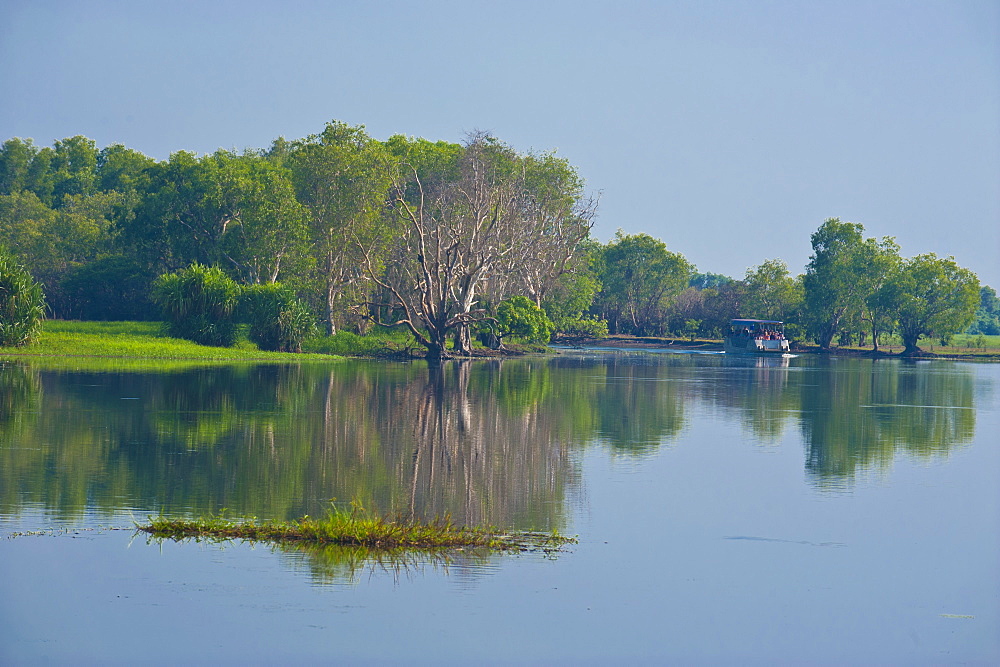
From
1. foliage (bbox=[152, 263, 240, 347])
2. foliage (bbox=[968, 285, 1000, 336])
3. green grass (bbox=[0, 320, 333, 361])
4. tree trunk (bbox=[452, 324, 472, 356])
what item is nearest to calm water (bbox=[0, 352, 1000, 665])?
green grass (bbox=[0, 320, 333, 361])

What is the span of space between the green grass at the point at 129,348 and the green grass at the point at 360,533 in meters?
34.0

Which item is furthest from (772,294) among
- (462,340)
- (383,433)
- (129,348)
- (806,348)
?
(383,433)

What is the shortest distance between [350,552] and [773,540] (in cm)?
458

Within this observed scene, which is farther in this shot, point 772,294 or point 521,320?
point 772,294

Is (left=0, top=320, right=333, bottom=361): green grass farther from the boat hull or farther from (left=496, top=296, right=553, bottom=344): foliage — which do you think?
the boat hull

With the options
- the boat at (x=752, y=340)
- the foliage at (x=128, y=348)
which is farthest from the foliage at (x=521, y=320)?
the boat at (x=752, y=340)

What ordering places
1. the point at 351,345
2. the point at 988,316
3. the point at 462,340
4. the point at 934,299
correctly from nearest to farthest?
the point at 351,345, the point at 462,340, the point at 934,299, the point at 988,316

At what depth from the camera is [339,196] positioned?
2313 inches

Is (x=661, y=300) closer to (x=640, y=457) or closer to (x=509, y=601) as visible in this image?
(x=640, y=457)

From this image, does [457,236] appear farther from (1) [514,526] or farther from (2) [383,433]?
(1) [514,526]

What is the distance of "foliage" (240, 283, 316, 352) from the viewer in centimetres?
4966

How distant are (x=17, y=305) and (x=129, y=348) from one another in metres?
4.81

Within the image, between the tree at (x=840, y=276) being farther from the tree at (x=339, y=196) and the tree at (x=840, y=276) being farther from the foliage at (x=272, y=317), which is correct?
the foliage at (x=272, y=317)

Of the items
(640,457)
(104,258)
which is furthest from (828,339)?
(640,457)
